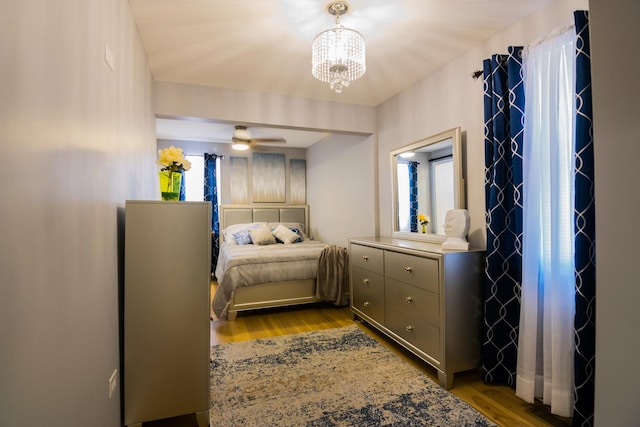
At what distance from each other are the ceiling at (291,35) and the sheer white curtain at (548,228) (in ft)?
1.81

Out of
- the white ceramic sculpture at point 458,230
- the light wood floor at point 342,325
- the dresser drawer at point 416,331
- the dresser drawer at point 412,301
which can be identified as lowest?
the light wood floor at point 342,325

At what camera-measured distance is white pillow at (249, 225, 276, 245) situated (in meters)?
5.03

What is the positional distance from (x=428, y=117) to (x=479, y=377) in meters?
2.26

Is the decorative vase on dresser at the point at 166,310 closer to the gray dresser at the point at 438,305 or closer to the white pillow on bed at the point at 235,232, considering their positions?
the gray dresser at the point at 438,305

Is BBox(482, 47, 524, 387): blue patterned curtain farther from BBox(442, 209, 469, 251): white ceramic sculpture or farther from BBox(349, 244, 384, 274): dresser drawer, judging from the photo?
BBox(349, 244, 384, 274): dresser drawer

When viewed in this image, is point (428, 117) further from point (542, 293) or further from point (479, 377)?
point (479, 377)

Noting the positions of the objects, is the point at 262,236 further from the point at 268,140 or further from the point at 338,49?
the point at 338,49

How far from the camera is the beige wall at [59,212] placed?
31.1 inches

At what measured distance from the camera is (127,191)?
2016 millimetres

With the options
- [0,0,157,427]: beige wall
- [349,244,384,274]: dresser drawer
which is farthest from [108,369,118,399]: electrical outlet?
[349,244,384,274]: dresser drawer

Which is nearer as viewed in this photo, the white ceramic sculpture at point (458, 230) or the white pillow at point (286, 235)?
the white ceramic sculpture at point (458, 230)

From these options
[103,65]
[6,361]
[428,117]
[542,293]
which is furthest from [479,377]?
[103,65]

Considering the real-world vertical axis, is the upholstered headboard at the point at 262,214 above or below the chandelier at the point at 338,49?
below

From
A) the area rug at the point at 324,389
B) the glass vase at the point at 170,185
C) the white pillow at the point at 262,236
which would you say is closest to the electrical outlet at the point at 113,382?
the area rug at the point at 324,389
